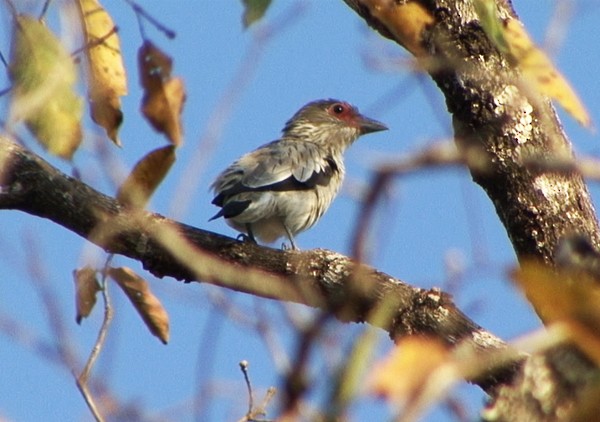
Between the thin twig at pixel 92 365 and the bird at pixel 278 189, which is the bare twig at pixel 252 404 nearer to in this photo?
the thin twig at pixel 92 365

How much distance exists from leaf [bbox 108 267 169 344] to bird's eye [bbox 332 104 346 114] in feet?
16.9

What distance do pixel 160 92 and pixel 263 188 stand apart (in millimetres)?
3446

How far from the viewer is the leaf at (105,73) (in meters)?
3.79

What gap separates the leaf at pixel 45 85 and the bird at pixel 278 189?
11.1 ft

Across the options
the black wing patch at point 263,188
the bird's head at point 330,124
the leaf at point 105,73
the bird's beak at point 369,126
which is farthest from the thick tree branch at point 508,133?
the bird's beak at point 369,126

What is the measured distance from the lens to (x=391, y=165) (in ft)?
5.55

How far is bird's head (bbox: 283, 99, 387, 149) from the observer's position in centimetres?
934

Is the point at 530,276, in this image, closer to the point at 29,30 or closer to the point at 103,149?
the point at 103,149

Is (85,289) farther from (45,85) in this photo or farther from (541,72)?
(541,72)

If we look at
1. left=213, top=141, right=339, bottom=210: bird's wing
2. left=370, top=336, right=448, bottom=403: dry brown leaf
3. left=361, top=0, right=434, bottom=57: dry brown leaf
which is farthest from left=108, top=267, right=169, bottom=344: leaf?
left=370, top=336, right=448, bottom=403: dry brown leaf

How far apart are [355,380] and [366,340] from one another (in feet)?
0.22

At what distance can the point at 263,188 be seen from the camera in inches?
286

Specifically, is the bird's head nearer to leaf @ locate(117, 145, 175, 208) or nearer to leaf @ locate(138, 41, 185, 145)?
leaf @ locate(138, 41, 185, 145)

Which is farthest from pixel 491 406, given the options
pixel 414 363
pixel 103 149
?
pixel 103 149
